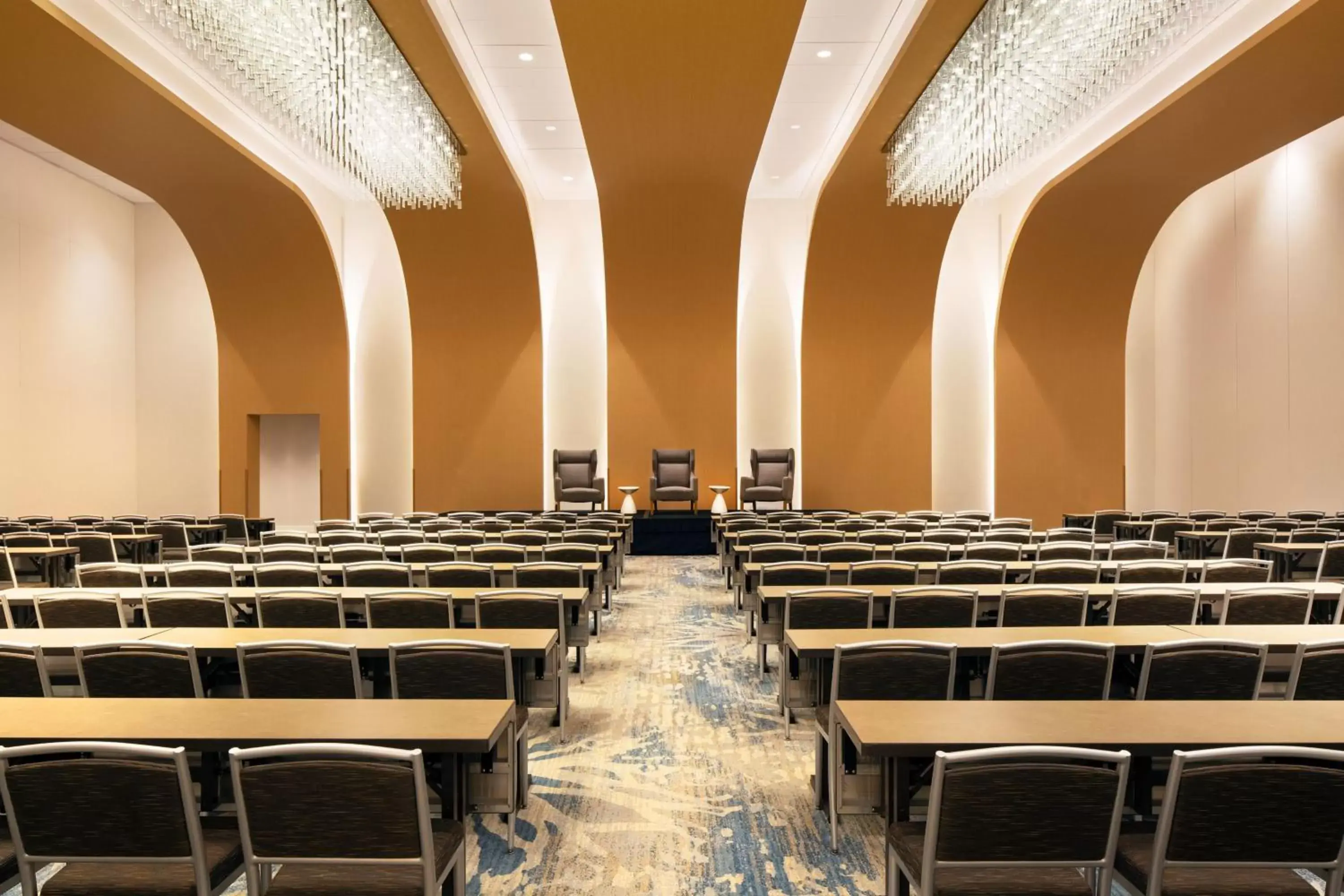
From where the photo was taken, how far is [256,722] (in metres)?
2.68

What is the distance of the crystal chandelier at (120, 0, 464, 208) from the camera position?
6906 millimetres

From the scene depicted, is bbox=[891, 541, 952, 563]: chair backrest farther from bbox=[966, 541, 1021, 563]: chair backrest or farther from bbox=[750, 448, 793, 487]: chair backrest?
bbox=[750, 448, 793, 487]: chair backrest

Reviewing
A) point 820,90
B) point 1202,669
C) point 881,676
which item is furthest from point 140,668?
point 820,90

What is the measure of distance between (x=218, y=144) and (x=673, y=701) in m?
8.44

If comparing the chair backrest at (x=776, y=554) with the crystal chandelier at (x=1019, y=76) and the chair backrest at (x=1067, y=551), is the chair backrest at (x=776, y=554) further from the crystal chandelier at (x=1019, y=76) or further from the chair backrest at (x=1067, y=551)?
the crystal chandelier at (x=1019, y=76)

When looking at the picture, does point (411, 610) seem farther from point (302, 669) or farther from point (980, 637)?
point (980, 637)

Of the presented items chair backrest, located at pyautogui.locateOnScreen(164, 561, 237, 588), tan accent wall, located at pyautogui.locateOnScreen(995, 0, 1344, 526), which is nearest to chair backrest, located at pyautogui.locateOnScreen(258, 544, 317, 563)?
chair backrest, located at pyautogui.locateOnScreen(164, 561, 237, 588)

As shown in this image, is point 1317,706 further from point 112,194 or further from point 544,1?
point 112,194

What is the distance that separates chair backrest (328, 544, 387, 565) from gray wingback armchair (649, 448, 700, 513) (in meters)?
6.94

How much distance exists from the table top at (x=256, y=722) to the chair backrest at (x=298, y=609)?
1.66m

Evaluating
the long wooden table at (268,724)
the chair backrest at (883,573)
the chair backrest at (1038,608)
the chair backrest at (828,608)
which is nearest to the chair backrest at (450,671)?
the long wooden table at (268,724)

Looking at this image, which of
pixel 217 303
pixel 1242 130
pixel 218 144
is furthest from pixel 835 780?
pixel 217 303

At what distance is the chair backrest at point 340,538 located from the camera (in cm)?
812

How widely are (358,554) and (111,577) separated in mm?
1588
